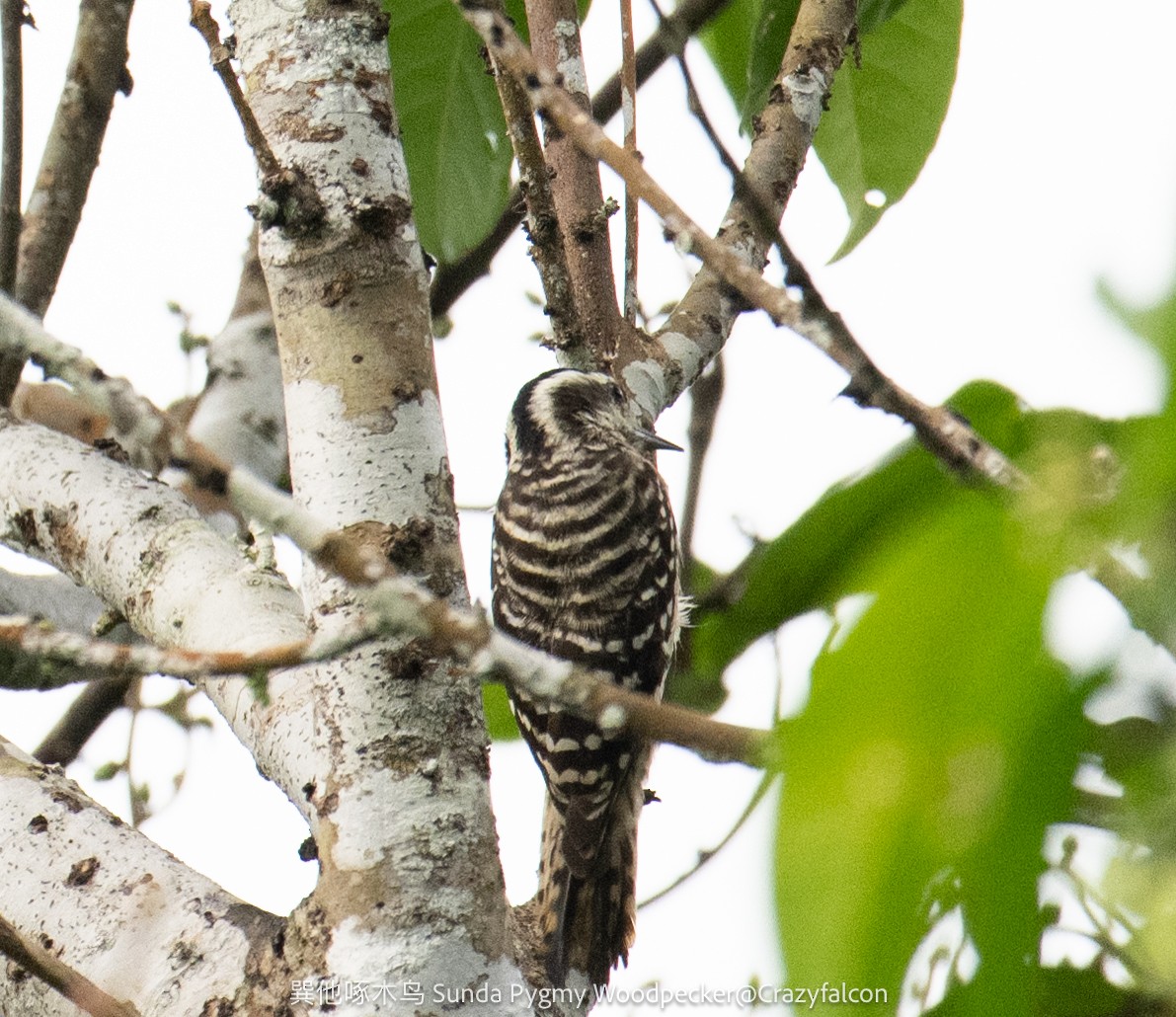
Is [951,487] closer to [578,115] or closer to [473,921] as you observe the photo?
[578,115]

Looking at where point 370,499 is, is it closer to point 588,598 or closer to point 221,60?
point 221,60

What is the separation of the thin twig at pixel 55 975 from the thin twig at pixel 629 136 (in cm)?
144

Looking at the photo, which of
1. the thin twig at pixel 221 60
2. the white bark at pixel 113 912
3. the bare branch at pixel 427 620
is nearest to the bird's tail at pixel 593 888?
the white bark at pixel 113 912

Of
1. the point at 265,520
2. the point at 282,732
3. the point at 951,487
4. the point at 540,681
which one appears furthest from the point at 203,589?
the point at 951,487

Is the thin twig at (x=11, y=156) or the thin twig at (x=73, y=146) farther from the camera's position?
the thin twig at (x=73, y=146)

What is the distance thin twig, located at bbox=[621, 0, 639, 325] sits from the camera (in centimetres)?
253

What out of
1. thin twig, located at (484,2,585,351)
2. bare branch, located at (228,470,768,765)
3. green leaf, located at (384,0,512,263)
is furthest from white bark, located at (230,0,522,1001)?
green leaf, located at (384,0,512,263)

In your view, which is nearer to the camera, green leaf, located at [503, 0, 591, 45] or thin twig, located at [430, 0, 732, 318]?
green leaf, located at [503, 0, 591, 45]

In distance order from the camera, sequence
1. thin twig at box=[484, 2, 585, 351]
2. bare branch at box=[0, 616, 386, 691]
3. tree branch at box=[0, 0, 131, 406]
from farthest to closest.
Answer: tree branch at box=[0, 0, 131, 406], thin twig at box=[484, 2, 585, 351], bare branch at box=[0, 616, 386, 691]

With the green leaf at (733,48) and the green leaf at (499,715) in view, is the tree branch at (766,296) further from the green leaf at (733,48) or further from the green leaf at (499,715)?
the green leaf at (733,48)

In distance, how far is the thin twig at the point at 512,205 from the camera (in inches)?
121

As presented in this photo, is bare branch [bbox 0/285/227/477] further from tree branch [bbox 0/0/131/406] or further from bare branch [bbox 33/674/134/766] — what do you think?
bare branch [bbox 33/674/134/766]

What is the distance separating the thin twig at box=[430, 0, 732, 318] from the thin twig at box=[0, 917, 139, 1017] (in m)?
2.06

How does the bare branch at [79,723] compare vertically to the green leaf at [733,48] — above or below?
below
